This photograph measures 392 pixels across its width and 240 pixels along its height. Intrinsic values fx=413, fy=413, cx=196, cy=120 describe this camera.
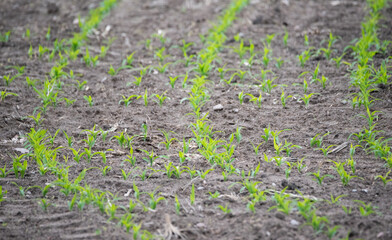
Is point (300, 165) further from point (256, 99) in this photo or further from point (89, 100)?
point (89, 100)

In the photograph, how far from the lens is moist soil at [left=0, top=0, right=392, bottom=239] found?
2.86m

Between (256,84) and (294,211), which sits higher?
(256,84)

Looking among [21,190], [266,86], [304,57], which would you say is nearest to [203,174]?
[21,190]

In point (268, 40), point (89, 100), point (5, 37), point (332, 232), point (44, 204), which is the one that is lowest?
point (332, 232)

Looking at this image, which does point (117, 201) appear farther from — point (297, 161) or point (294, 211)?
point (297, 161)

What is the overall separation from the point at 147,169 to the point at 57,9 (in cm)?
442

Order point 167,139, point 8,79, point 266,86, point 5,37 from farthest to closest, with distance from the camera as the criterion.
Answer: point 5,37, point 8,79, point 266,86, point 167,139

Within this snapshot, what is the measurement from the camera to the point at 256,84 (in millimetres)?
4688

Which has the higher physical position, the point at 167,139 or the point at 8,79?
the point at 8,79

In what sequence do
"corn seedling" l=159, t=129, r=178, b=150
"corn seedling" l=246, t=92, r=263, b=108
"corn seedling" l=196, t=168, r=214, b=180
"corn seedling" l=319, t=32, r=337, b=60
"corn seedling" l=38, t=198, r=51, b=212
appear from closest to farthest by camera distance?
1. "corn seedling" l=38, t=198, r=51, b=212
2. "corn seedling" l=196, t=168, r=214, b=180
3. "corn seedling" l=159, t=129, r=178, b=150
4. "corn seedling" l=246, t=92, r=263, b=108
5. "corn seedling" l=319, t=32, r=337, b=60

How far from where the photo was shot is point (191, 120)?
163 inches

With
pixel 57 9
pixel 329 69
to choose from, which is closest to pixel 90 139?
pixel 329 69

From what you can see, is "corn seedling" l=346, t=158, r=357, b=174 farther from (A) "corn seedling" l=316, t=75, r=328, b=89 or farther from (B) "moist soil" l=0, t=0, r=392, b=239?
(A) "corn seedling" l=316, t=75, r=328, b=89

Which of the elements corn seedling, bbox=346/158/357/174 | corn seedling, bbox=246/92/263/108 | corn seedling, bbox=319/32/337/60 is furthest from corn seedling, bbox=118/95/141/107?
corn seedling, bbox=319/32/337/60
